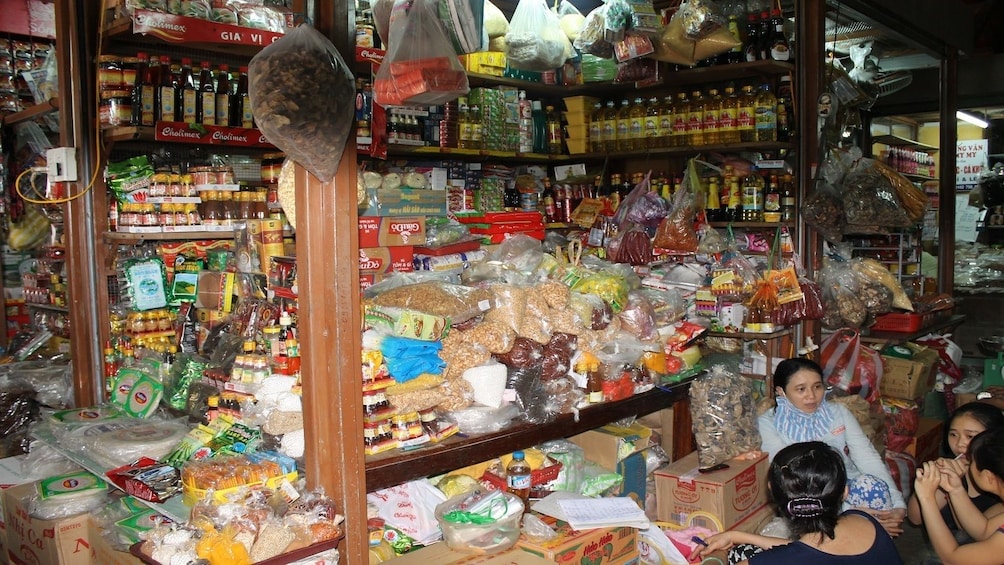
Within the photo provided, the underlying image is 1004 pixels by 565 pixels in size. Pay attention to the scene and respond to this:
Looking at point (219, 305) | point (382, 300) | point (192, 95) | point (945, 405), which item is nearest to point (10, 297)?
point (192, 95)

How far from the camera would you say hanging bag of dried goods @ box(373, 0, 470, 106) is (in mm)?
2469

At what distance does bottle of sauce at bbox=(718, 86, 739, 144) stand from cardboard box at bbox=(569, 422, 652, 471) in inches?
78.4

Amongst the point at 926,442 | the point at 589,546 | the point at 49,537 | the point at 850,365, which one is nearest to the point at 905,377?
the point at 926,442

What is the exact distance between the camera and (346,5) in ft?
7.02

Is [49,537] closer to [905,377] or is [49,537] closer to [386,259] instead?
[386,259]

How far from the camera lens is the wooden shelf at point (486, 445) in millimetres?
2273

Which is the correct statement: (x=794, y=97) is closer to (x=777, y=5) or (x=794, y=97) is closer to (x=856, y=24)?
(x=777, y=5)

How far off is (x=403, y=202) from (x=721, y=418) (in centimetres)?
159

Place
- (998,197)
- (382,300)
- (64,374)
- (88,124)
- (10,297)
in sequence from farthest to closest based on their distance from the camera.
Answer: (998,197) < (10,297) < (64,374) < (88,124) < (382,300)

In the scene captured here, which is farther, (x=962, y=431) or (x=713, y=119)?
(x=713, y=119)

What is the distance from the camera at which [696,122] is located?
4.57 metres

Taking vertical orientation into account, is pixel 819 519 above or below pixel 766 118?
below

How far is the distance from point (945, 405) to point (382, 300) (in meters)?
4.46

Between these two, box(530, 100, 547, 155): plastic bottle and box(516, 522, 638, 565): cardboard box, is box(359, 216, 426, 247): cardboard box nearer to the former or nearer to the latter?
box(516, 522, 638, 565): cardboard box
